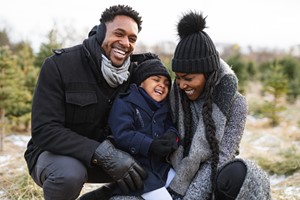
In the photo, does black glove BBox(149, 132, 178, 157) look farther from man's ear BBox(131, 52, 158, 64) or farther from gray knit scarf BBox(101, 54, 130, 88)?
man's ear BBox(131, 52, 158, 64)

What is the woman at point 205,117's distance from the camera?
89.5 inches

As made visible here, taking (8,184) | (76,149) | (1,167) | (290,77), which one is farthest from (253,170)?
(290,77)

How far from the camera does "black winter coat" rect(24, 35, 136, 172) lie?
7.54 ft

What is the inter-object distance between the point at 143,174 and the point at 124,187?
146 mm

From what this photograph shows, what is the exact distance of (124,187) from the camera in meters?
2.30

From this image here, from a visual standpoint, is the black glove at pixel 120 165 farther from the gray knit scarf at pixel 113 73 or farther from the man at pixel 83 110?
the gray knit scarf at pixel 113 73

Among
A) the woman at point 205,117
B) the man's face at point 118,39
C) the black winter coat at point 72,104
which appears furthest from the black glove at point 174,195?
the man's face at point 118,39

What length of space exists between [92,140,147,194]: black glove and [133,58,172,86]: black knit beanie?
499mm

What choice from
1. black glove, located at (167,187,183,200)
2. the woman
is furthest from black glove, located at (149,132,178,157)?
black glove, located at (167,187,183,200)

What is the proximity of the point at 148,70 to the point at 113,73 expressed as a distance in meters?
0.25

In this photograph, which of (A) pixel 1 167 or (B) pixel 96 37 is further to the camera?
(A) pixel 1 167

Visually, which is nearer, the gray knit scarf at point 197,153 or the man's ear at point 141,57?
the gray knit scarf at point 197,153

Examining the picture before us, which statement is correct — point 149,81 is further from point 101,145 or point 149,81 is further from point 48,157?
point 48,157

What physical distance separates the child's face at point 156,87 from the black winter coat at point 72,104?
182 mm
